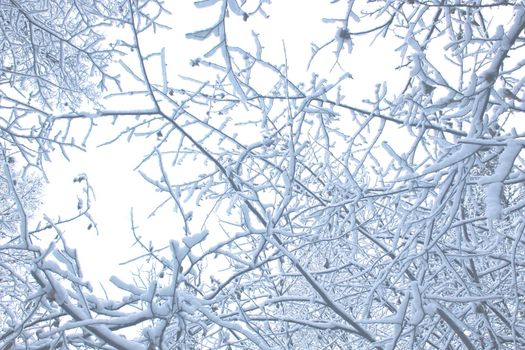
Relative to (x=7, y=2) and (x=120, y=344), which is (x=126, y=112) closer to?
(x=120, y=344)

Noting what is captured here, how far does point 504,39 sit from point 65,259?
1.72 m

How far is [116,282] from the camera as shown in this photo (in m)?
1.58

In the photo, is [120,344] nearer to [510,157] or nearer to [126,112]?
[126,112]

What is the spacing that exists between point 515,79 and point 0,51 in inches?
188

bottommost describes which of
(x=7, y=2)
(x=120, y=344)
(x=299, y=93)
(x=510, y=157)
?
(x=120, y=344)

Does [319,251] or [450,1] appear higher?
[450,1]

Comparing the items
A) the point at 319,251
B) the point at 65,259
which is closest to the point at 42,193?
the point at 319,251

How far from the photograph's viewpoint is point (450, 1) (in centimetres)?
270

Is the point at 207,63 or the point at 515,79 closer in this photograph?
the point at 207,63

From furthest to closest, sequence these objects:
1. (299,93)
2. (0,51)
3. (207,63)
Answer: (0,51), (299,93), (207,63)

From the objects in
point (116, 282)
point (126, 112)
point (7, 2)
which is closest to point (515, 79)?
point (126, 112)

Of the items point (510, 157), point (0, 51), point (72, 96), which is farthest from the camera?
→ point (72, 96)

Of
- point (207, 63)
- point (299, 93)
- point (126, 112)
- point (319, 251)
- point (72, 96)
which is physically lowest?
point (126, 112)

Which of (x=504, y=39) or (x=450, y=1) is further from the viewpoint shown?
(x=450, y=1)
